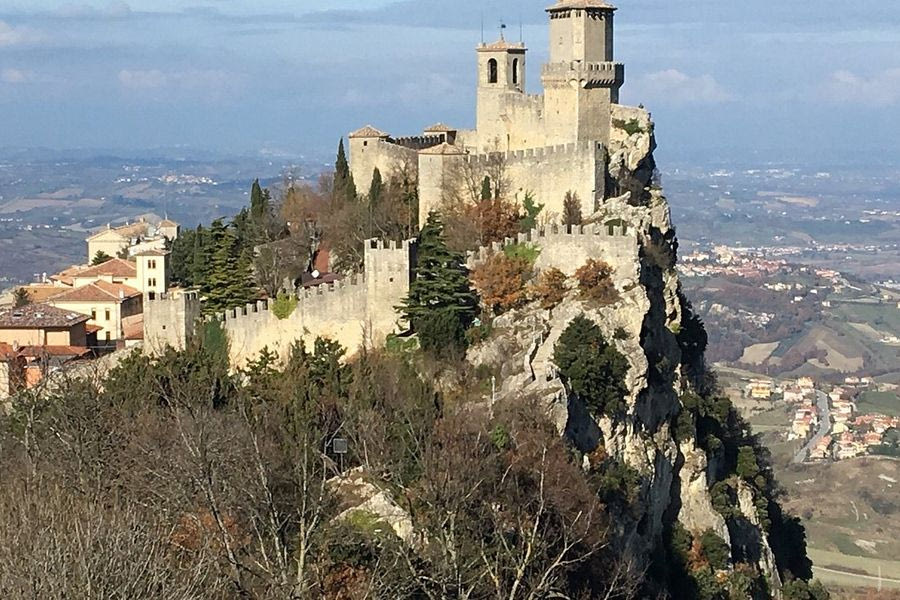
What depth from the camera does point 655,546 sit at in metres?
36.8

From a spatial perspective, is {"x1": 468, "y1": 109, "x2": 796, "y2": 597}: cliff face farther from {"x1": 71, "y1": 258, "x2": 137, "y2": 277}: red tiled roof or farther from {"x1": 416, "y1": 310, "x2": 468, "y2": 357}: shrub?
{"x1": 71, "y1": 258, "x2": 137, "y2": 277}: red tiled roof

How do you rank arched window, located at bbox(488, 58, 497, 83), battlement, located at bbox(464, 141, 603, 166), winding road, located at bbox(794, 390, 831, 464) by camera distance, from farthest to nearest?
winding road, located at bbox(794, 390, 831, 464) → arched window, located at bbox(488, 58, 497, 83) → battlement, located at bbox(464, 141, 603, 166)

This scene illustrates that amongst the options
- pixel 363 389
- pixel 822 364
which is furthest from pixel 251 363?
pixel 822 364

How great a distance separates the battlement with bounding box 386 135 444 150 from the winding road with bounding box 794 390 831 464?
206 ft

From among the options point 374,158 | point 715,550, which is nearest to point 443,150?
point 374,158

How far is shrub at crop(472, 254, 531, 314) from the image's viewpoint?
37.7 m

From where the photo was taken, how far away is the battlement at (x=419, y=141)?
4931 cm

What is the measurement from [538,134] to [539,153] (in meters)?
3.44

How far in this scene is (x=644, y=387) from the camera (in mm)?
37125

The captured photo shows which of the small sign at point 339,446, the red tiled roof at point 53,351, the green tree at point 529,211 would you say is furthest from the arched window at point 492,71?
the small sign at point 339,446

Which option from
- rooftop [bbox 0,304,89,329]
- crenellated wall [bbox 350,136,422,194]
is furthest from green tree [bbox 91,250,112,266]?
crenellated wall [bbox 350,136,422,194]

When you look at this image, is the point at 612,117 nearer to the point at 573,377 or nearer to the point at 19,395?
the point at 573,377

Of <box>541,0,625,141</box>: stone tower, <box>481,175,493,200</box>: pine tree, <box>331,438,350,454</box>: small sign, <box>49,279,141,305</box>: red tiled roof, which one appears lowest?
<box>331,438,350,454</box>: small sign

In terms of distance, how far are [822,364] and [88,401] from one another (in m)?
133
